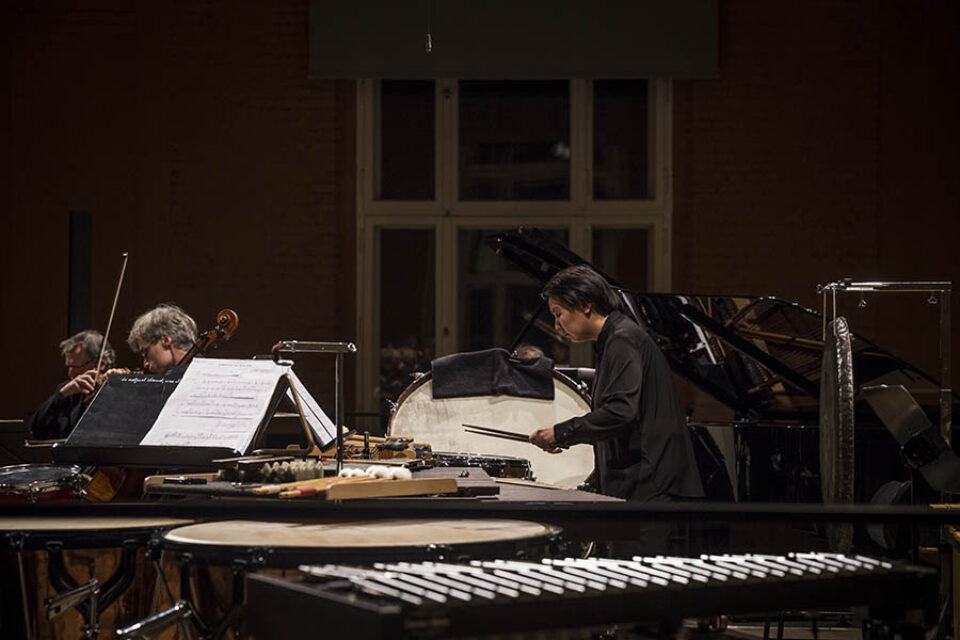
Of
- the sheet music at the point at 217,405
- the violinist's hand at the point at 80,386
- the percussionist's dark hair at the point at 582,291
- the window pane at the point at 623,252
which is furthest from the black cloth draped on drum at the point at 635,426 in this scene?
the window pane at the point at 623,252

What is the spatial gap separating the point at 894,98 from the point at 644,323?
3.12m

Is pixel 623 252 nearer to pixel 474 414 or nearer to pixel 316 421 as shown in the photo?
pixel 474 414

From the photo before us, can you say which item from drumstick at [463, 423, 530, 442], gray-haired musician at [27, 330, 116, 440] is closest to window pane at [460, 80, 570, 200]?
gray-haired musician at [27, 330, 116, 440]

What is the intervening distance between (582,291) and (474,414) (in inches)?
47.2

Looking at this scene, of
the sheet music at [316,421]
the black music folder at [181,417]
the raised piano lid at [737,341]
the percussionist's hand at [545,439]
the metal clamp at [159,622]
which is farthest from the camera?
the raised piano lid at [737,341]

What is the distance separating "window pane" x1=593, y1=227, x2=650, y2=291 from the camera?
7.73m

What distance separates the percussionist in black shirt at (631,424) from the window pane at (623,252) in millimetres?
3785

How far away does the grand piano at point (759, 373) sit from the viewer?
16.2 ft

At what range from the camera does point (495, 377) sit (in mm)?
5055

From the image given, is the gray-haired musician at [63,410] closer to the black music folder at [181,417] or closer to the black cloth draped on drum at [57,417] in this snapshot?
the black cloth draped on drum at [57,417]

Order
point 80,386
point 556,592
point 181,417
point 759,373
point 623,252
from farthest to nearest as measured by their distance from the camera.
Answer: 1. point 623,252
2. point 759,373
3. point 80,386
4. point 181,417
5. point 556,592

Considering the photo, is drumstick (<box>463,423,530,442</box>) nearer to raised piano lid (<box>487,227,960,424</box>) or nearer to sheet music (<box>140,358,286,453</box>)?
raised piano lid (<box>487,227,960,424</box>)

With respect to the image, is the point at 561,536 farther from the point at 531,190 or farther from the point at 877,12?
the point at 877,12

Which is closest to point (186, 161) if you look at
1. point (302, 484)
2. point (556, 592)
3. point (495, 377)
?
point (495, 377)
